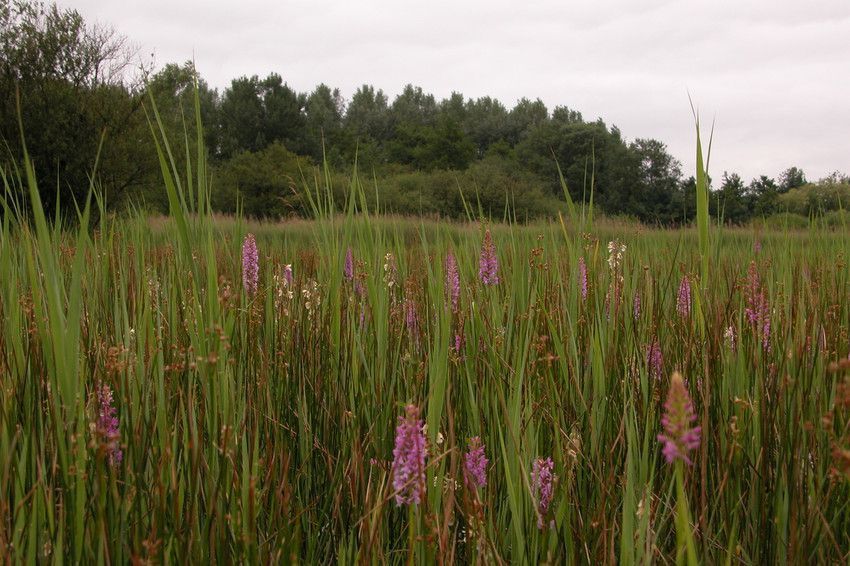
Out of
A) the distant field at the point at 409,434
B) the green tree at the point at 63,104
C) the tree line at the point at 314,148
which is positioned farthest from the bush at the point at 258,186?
the distant field at the point at 409,434

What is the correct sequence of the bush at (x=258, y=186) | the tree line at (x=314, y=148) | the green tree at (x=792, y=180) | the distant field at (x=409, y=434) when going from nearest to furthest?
the distant field at (x=409, y=434)
the tree line at (x=314, y=148)
the bush at (x=258, y=186)
the green tree at (x=792, y=180)

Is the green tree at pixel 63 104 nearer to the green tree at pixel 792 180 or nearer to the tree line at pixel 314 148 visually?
the tree line at pixel 314 148

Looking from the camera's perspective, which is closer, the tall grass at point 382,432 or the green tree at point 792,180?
the tall grass at point 382,432

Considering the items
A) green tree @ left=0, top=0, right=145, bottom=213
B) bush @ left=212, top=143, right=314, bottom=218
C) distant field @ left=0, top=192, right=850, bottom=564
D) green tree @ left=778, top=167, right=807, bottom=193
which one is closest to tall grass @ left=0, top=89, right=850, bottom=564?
distant field @ left=0, top=192, right=850, bottom=564

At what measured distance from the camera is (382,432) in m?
1.43

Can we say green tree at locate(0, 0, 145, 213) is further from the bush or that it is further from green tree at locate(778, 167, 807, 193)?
green tree at locate(778, 167, 807, 193)

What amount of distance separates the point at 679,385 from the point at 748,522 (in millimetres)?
817

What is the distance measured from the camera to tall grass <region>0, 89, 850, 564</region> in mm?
970

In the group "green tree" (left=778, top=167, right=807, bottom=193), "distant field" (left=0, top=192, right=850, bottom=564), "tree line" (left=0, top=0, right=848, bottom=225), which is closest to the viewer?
"distant field" (left=0, top=192, right=850, bottom=564)

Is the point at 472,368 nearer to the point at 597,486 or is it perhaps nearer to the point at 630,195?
the point at 597,486

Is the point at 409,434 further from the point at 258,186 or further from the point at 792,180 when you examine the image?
the point at 792,180

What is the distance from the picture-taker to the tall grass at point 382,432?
970 mm

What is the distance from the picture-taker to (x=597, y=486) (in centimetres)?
127

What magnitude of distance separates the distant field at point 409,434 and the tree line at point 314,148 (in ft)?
1.24
